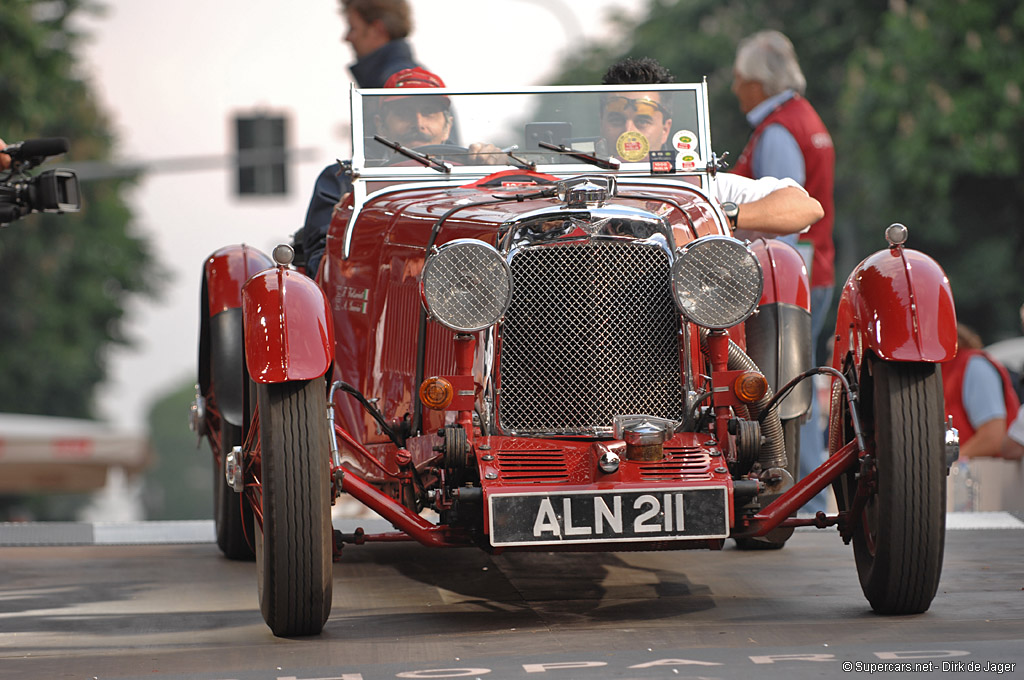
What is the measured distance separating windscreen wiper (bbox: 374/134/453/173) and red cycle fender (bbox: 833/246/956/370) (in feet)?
5.94

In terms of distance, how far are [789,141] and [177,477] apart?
102222mm

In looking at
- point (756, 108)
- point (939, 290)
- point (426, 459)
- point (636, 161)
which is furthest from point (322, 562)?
point (756, 108)

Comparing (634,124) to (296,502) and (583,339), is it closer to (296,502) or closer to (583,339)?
(583,339)

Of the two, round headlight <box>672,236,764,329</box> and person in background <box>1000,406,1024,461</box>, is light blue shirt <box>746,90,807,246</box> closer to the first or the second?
person in background <box>1000,406,1024,461</box>

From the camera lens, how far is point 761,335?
6.04 metres

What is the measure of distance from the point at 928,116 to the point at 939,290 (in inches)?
706

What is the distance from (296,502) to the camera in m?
4.57

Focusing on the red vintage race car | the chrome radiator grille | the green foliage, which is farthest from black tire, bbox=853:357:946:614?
the green foliage

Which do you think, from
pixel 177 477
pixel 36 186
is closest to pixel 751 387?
pixel 36 186

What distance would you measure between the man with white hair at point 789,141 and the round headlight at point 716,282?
2906 millimetres

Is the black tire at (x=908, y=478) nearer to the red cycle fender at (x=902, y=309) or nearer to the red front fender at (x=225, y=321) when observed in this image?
the red cycle fender at (x=902, y=309)

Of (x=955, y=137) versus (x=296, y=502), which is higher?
(x=955, y=137)

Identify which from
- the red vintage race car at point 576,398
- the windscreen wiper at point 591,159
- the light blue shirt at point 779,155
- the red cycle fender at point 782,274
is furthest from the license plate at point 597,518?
the light blue shirt at point 779,155

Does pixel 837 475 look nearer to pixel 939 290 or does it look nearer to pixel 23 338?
pixel 939 290
